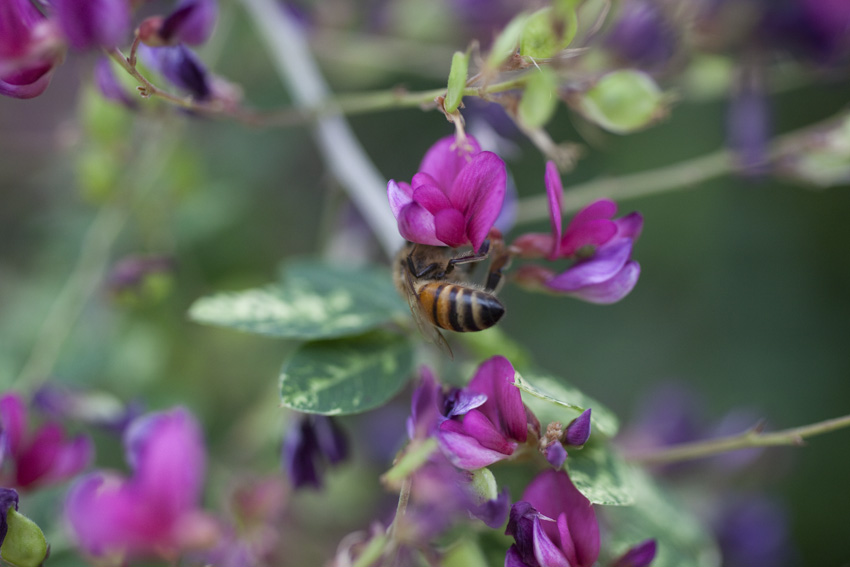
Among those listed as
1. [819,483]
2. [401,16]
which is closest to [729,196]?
[819,483]

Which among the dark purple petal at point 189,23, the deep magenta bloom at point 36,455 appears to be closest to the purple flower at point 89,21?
the dark purple petal at point 189,23

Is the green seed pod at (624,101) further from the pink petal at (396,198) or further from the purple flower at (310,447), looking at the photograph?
the purple flower at (310,447)

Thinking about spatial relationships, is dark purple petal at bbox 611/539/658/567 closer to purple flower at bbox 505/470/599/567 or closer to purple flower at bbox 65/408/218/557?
purple flower at bbox 505/470/599/567

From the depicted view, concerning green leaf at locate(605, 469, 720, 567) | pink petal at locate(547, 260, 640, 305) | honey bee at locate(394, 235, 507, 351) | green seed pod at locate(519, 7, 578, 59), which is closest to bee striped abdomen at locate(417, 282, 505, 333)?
honey bee at locate(394, 235, 507, 351)

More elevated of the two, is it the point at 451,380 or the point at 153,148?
the point at 153,148

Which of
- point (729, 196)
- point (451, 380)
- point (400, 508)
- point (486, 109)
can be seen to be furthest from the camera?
point (729, 196)

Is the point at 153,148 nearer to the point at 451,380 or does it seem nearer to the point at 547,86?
the point at 451,380
